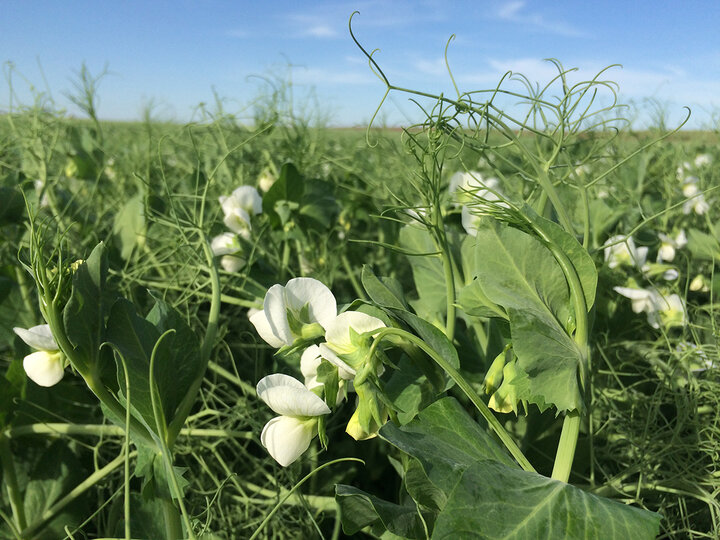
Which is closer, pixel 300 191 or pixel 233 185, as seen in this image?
pixel 300 191

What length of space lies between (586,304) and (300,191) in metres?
0.71

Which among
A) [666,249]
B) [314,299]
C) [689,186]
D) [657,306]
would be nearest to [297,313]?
[314,299]

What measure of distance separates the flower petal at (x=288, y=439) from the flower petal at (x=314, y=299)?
0.30 ft

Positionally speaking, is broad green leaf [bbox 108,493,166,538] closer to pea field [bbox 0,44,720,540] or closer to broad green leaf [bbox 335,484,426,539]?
pea field [bbox 0,44,720,540]

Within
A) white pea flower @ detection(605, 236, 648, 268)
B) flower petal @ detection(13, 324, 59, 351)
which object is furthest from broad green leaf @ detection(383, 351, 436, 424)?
white pea flower @ detection(605, 236, 648, 268)

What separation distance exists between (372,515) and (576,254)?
0.28 m

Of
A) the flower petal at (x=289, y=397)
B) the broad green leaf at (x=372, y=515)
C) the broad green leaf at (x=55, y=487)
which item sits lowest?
the broad green leaf at (x=55, y=487)

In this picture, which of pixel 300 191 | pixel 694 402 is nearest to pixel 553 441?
pixel 694 402

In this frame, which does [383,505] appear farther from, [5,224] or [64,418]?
[5,224]

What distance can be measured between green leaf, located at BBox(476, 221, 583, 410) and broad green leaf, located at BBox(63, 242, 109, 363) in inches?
14.5

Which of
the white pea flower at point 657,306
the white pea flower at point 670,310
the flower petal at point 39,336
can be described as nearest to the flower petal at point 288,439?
the flower petal at point 39,336

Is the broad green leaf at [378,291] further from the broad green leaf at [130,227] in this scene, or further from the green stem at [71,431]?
the broad green leaf at [130,227]

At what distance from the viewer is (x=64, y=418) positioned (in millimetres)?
836

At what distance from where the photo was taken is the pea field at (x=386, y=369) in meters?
0.47
